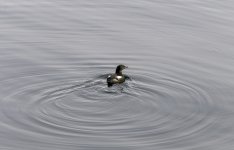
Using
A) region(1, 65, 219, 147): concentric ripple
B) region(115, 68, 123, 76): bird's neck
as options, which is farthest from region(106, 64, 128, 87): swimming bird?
region(1, 65, 219, 147): concentric ripple

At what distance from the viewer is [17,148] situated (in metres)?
21.8

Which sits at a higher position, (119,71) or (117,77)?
(119,71)

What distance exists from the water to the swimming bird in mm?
235

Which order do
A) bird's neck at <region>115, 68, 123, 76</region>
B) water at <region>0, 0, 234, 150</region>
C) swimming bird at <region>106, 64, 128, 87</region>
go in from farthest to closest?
bird's neck at <region>115, 68, 123, 76</region>
swimming bird at <region>106, 64, 128, 87</region>
water at <region>0, 0, 234, 150</region>

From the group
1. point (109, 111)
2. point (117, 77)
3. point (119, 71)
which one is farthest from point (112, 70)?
point (109, 111)

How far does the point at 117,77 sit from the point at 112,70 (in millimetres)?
1662

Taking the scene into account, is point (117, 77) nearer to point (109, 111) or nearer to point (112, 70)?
point (112, 70)

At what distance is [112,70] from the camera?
2800 cm

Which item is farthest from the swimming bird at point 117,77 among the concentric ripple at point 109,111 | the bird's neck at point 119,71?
the concentric ripple at point 109,111

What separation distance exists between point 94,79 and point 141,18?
8.93 metres

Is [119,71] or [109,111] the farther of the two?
[119,71]

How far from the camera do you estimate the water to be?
22.7m

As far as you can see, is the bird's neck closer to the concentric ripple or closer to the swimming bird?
the swimming bird

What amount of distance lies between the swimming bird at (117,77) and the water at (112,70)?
235 mm
